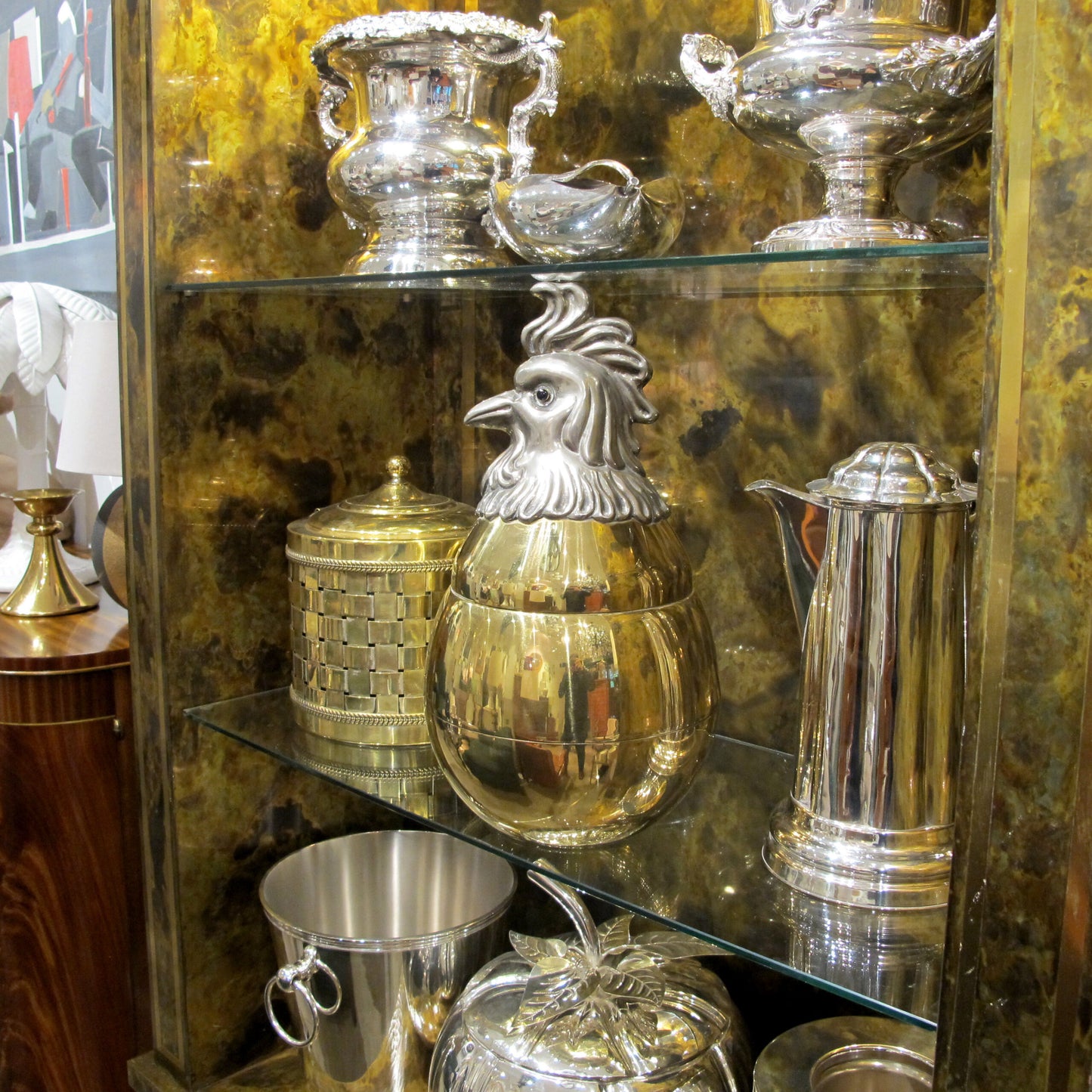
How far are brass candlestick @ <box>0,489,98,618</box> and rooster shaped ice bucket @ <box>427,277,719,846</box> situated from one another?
821 mm

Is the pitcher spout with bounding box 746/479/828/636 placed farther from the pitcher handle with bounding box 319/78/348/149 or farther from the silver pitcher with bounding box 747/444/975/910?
the pitcher handle with bounding box 319/78/348/149

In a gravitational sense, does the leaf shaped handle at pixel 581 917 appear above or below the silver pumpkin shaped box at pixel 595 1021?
above

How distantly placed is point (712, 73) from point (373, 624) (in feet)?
1.99

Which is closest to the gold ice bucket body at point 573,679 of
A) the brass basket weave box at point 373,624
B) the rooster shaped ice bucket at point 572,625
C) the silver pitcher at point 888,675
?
the rooster shaped ice bucket at point 572,625

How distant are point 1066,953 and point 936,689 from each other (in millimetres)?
229

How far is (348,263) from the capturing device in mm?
1087

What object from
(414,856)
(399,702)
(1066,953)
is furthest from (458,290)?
(1066,953)

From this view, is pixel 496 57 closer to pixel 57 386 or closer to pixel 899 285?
pixel 899 285

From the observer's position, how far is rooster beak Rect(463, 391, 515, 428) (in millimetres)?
907

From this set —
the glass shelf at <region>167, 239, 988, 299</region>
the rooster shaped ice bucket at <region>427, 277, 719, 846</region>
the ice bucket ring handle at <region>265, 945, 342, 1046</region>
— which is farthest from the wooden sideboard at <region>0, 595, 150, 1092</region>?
the rooster shaped ice bucket at <region>427, 277, 719, 846</region>

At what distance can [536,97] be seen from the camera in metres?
1.06

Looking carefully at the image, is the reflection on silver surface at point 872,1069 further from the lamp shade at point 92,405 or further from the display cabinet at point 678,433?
the lamp shade at point 92,405

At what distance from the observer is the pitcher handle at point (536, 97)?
3.43ft

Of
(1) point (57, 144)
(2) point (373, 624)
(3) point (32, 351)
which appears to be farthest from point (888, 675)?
(1) point (57, 144)
